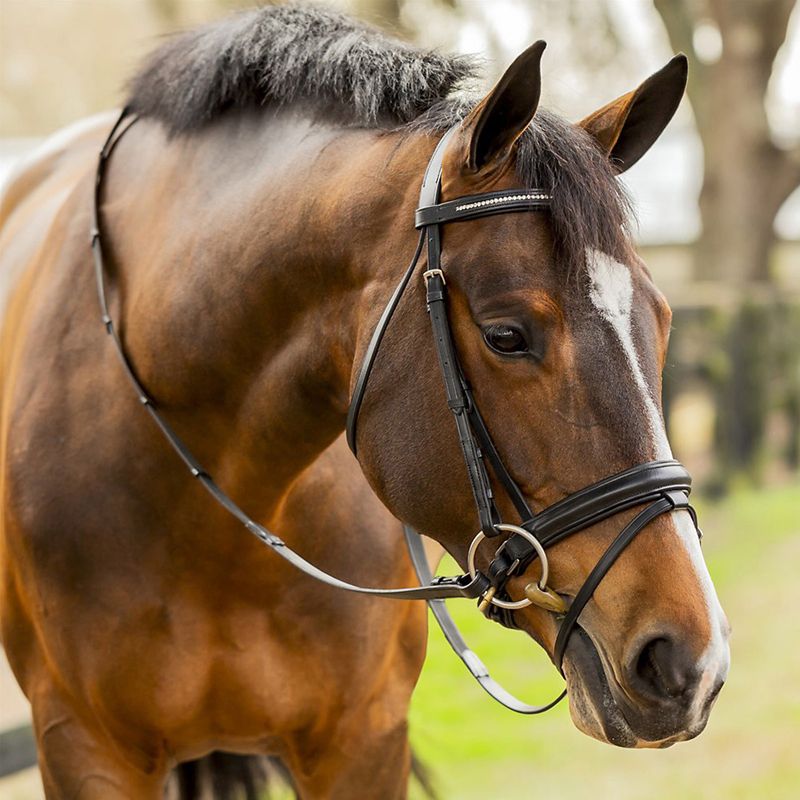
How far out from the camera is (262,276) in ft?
6.88

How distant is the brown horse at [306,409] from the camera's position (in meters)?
1.71

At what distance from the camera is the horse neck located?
1967 mm

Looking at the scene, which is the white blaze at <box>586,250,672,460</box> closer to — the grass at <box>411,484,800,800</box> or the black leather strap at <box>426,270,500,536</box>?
the black leather strap at <box>426,270,500,536</box>

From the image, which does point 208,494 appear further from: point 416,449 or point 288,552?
point 416,449

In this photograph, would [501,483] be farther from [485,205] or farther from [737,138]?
[737,138]

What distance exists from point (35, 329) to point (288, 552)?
2.82 feet

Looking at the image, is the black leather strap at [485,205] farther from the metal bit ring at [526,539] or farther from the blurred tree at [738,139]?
the blurred tree at [738,139]

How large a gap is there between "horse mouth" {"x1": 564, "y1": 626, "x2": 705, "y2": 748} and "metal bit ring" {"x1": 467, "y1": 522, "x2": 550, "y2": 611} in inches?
3.7

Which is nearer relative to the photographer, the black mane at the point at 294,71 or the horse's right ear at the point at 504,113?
the horse's right ear at the point at 504,113

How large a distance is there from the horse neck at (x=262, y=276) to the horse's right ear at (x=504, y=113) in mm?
151

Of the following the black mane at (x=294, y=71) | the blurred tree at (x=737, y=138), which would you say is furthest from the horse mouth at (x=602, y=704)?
the blurred tree at (x=737, y=138)

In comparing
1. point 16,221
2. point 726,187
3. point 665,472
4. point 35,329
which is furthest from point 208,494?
point 726,187

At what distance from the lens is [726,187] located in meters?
11.3

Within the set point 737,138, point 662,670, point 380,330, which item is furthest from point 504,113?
point 737,138
